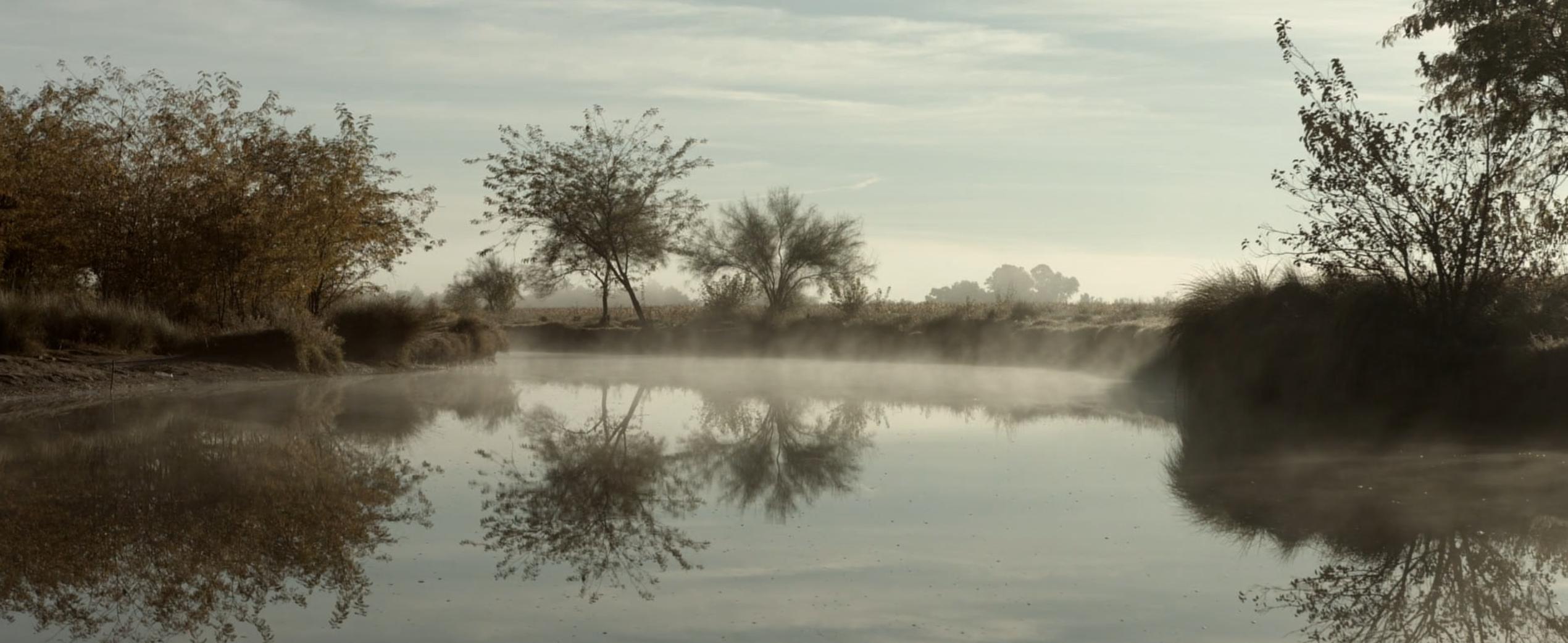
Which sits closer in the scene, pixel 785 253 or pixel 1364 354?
pixel 1364 354

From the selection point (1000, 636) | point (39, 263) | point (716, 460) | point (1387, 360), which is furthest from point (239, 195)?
point (1000, 636)

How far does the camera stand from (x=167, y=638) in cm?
550

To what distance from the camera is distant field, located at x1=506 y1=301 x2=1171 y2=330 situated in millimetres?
33406

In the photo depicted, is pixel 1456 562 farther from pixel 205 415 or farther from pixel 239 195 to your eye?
pixel 239 195

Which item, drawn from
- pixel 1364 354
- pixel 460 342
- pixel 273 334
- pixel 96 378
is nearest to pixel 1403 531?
pixel 1364 354

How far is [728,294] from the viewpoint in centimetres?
4544

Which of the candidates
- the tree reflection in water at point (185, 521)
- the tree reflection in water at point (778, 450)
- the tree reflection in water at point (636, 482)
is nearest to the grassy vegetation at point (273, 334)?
the tree reflection in water at point (185, 521)

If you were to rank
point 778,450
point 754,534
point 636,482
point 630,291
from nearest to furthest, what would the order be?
1. point 754,534
2. point 636,482
3. point 778,450
4. point 630,291

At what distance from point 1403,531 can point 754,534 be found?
160 inches

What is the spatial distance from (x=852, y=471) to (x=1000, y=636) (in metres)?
5.51

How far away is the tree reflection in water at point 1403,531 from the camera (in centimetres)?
608

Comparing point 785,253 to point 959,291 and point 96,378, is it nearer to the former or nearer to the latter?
point 96,378

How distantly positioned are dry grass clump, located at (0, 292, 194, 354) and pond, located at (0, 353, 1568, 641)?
436cm

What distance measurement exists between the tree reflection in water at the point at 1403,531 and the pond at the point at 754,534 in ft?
0.10
